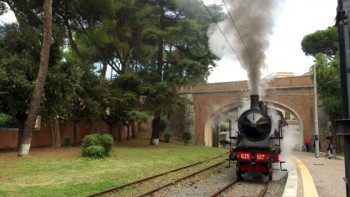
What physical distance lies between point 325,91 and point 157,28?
47.2 ft

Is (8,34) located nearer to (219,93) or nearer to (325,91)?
(325,91)

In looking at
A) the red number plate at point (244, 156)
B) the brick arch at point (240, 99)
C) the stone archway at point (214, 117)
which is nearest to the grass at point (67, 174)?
the red number plate at point (244, 156)

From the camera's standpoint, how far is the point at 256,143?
41.8 ft

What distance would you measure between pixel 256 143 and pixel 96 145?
858 centimetres

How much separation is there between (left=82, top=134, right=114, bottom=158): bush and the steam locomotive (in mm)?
7118

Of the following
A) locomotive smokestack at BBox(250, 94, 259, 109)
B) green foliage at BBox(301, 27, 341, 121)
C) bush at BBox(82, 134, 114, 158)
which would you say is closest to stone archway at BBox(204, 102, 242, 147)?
green foliage at BBox(301, 27, 341, 121)

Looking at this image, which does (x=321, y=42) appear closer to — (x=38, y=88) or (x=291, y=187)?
(x=38, y=88)

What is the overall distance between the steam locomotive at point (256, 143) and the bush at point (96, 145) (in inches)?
280

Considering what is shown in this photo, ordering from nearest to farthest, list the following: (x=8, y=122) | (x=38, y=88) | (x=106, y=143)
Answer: (x=38, y=88)
(x=106, y=143)
(x=8, y=122)

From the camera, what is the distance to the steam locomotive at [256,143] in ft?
40.8

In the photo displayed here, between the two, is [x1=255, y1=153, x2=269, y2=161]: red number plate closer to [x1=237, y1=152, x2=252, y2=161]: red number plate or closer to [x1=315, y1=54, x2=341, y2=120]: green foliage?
[x1=237, y1=152, x2=252, y2=161]: red number plate

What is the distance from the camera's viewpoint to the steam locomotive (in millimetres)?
12430

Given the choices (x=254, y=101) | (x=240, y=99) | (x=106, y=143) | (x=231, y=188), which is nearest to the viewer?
(x=231, y=188)

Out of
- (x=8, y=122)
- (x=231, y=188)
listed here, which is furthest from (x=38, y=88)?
(x=231, y=188)
